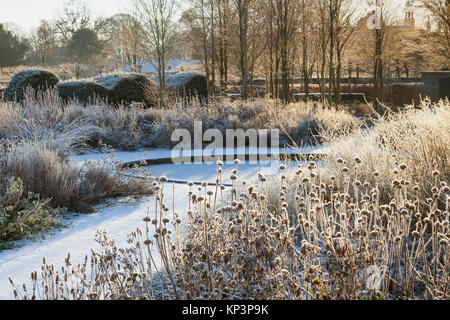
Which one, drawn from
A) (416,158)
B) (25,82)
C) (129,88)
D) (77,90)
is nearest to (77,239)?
(416,158)

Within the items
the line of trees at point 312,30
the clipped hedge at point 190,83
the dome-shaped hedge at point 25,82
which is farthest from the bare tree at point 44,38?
the dome-shaped hedge at point 25,82

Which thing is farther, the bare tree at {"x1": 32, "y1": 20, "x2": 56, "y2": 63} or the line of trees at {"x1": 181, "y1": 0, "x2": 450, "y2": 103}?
the bare tree at {"x1": 32, "y1": 20, "x2": 56, "y2": 63}

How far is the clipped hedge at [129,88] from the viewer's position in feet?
48.0

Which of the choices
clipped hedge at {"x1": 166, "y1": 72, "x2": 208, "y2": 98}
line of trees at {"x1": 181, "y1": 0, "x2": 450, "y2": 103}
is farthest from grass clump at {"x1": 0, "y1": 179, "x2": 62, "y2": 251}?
clipped hedge at {"x1": 166, "y1": 72, "x2": 208, "y2": 98}

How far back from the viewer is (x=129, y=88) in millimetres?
15062

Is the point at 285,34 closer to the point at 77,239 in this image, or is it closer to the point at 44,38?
the point at 77,239

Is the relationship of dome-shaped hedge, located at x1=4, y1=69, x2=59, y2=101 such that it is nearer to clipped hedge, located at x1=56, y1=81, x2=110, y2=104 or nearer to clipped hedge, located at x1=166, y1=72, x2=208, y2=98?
clipped hedge, located at x1=56, y1=81, x2=110, y2=104

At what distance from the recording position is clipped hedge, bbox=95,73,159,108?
14.6 meters

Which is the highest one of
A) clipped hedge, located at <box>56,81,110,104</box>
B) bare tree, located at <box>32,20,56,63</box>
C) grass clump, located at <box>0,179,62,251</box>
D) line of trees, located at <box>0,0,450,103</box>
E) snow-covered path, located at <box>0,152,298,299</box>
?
bare tree, located at <box>32,20,56,63</box>

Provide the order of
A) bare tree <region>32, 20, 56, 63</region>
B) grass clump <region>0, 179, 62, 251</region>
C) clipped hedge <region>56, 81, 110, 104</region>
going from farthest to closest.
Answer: bare tree <region>32, 20, 56, 63</region> < clipped hedge <region>56, 81, 110, 104</region> < grass clump <region>0, 179, 62, 251</region>

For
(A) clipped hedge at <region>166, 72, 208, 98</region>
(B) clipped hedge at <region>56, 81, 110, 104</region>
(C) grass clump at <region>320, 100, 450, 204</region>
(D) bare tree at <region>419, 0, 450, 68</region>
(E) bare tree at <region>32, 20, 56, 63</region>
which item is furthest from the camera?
(E) bare tree at <region>32, 20, 56, 63</region>

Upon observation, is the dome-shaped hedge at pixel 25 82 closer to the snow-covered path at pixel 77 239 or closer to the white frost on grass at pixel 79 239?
the white frost on grass at pixel 79 239
